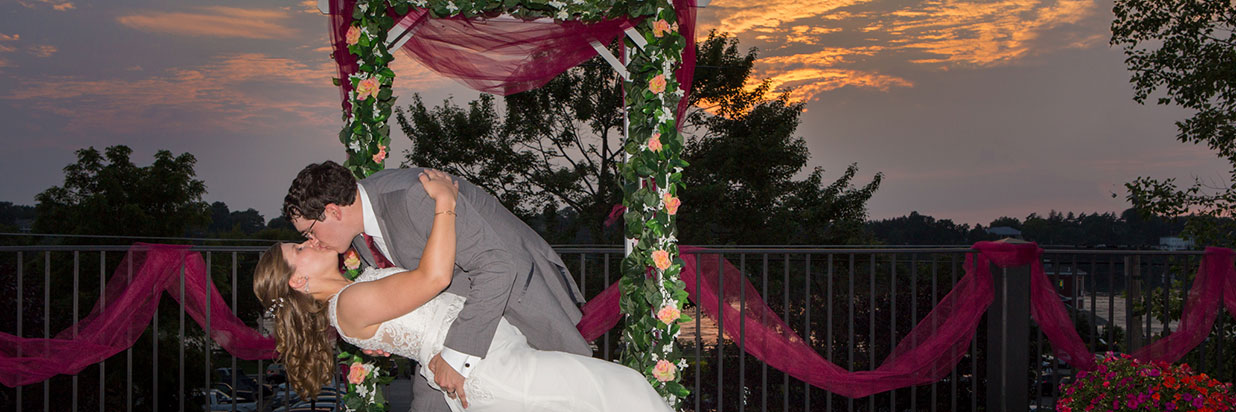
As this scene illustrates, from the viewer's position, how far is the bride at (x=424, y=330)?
82.7 inches

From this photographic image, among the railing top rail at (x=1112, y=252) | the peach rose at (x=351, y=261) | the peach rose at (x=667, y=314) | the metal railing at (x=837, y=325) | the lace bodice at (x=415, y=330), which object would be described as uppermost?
the railing top rail at (x=1112, y=252)

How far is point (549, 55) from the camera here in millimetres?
4062

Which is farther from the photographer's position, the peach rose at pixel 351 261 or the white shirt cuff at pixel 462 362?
the peach rose at pixel 351 261

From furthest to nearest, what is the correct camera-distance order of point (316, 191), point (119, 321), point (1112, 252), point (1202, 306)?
point (1202, 306)
point (1112, 252)
point (119, 321)
point (316, 191)

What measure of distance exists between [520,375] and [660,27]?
2.22m

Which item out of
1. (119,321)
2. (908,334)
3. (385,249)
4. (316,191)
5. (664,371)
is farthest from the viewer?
(908,334)

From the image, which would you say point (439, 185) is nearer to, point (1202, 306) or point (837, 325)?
point (1202, 306)

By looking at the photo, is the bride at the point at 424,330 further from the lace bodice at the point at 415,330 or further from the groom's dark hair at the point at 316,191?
the groom's dark hair at the point at 316,191

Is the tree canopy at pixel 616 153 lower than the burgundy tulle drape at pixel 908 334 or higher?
higher

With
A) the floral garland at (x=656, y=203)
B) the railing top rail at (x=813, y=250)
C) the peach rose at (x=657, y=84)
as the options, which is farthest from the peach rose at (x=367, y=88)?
the peach rose at (x=657, y=84)

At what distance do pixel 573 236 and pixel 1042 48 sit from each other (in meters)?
11.0

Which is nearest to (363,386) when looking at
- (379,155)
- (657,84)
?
(379,155)

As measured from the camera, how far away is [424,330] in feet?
7.35

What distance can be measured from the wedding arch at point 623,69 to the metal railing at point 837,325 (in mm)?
359
